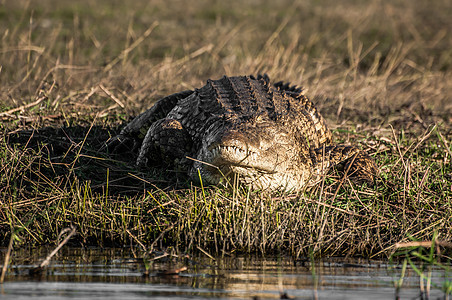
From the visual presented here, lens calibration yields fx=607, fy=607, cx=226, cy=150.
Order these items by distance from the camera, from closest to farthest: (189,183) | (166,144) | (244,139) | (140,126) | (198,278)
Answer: (198,278)
(244,139)
(189,183)
(166,144)
(140,126)

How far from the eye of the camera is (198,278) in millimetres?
3158

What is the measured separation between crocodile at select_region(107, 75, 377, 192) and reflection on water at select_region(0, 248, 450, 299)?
790mm

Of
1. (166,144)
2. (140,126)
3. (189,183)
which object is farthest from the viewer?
(140,126)

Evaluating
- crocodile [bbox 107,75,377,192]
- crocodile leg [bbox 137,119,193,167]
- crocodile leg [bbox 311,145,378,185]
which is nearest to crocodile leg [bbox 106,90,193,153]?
crocodile [bbox 107,75,377,192]

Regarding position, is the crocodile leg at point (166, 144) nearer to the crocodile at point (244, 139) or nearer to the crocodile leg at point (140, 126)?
the crocodile at point (244, 139)

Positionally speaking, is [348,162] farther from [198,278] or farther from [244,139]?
[198,278]

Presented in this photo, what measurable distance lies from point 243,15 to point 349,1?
3.87 m

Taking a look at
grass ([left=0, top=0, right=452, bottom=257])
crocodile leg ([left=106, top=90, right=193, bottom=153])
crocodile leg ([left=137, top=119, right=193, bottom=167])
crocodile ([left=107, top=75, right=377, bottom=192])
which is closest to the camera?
grass ([left=0, top=0, right=452, bottom=257])

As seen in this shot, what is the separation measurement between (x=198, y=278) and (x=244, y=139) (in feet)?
4.09

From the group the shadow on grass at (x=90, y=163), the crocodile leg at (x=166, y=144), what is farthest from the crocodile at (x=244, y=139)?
the shadow on grass at (x=90, y=163)

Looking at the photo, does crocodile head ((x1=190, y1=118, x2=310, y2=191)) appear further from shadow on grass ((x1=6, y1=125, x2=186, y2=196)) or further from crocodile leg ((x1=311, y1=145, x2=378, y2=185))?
shadow on grass ((x1=6, y1=125, x2=186, y2=196))

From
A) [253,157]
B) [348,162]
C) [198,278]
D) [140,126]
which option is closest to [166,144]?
[140,126]

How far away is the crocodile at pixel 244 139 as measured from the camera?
13.9 ft

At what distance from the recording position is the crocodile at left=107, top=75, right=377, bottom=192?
4.24 m
